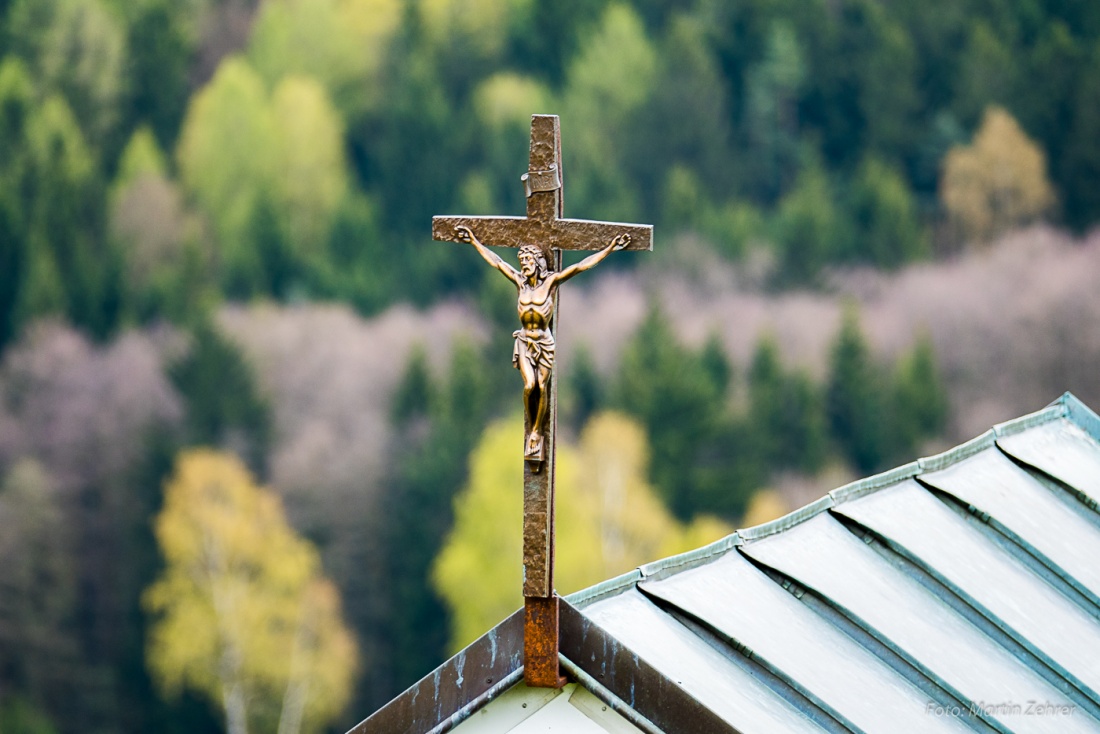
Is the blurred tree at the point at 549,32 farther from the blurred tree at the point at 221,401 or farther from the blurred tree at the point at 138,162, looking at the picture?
the blurred tree at the point at 221,401

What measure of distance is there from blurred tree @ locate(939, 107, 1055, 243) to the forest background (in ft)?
0.43

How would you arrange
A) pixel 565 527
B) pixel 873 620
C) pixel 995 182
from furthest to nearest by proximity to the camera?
pixel 995 182
pixel 565 527
pixel 873 620

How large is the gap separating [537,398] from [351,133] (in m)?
62.5

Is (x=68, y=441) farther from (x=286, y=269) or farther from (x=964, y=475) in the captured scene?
(x=964, y=475)

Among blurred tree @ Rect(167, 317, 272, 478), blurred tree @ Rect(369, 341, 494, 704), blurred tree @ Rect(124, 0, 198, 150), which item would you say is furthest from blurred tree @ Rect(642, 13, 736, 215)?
blurred tree @ Rect(167, 317, 272, 478)

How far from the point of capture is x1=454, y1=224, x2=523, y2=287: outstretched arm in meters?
9.88

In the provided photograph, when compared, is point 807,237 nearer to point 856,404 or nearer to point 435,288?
point 856,404

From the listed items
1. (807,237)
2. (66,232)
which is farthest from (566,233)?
(66,232)

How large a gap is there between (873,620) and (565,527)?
38.3 metres

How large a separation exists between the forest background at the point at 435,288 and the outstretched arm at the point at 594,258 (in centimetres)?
4060

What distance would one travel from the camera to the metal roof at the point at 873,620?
9.93 metres

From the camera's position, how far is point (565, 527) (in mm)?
50812

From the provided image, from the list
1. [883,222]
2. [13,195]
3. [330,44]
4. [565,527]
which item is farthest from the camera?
[330,44]

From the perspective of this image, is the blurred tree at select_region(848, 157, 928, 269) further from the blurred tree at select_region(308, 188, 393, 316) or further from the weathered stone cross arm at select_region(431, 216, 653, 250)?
the weathered stone cross arm at select_region(431, 216, 653, 250)
